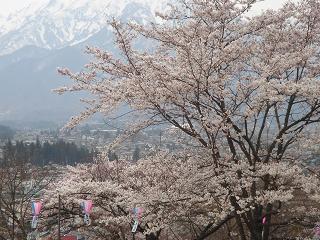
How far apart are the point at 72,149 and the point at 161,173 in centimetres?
8546

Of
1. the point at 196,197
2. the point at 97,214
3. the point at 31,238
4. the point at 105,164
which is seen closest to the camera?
the point at 196,197

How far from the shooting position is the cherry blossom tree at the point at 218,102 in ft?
31.4

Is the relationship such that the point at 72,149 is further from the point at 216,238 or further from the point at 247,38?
the point at 247,38

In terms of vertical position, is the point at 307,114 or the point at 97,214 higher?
the point at 307,114

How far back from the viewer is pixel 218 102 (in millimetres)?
10086

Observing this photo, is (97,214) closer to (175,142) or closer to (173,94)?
(175,142)

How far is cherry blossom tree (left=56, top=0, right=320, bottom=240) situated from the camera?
957 cm

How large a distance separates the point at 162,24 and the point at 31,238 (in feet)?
27.7

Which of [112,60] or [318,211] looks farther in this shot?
[112,60]

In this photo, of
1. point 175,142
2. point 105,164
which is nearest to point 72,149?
point 105,164

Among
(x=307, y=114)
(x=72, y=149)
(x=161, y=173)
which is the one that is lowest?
(x=161, y=173)

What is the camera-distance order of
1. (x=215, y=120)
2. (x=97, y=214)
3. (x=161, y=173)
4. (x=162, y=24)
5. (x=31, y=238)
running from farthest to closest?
(x=31, y=238) → (x=97, y=214) → (x=161, y=173) → (x=162, y=24) → (x=215, y=120)

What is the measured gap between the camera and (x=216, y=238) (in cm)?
1806

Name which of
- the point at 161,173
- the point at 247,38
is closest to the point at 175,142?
the point at 161,173
